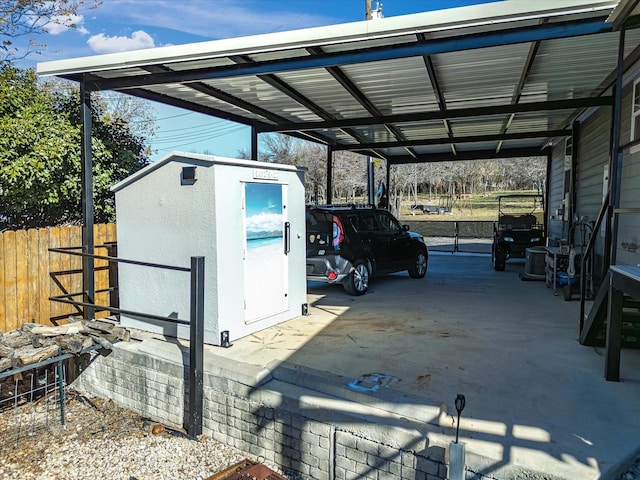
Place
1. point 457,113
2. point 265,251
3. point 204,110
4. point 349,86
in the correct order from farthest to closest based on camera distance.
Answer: point 204,110 < point 457,113 < point 349,86 < point 265,251

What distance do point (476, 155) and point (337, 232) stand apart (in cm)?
831

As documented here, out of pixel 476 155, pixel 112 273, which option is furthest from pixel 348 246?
pixel 476 155

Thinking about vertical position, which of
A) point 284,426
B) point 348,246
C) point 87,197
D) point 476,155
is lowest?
point 284,426

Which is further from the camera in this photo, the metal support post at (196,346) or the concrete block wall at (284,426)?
the metal support post at (196,346)

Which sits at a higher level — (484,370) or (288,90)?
(288,90)

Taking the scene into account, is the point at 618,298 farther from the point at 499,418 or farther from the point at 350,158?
the point at 350,158

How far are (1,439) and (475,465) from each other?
14.6 feet

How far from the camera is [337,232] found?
7.30 metres

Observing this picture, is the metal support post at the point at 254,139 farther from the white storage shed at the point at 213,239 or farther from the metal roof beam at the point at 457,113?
the white storage shed at the point at 213,239

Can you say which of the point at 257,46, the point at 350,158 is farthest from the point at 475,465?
the point at 350,158

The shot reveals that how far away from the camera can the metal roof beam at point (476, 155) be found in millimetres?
13320

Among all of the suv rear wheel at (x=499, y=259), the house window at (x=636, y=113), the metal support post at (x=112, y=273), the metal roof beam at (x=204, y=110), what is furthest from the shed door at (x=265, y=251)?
the suv rear wheel at (x=499, y=259)

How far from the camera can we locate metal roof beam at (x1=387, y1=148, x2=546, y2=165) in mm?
13320

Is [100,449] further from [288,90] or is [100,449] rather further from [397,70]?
[397,70]
